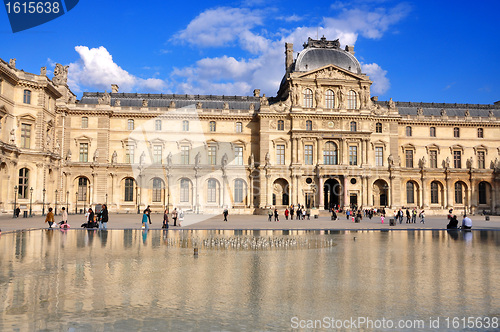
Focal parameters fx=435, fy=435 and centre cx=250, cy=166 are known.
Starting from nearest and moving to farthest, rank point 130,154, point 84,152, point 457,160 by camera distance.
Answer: point 84,152 → point 130,154 → point 457,160

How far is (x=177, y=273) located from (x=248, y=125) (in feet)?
178

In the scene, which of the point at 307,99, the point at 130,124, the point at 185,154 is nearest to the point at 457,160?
the point at 307,99

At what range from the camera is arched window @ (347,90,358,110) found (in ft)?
209

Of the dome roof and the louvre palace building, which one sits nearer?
the louvre palace building

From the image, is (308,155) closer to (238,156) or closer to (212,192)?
(238,156)

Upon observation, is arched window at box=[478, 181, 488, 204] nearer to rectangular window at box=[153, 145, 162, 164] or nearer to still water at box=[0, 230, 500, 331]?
rectangular window at box=[153, 145, 162, 164]

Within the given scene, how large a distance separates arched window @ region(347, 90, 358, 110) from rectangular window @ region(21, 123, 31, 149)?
139 ft

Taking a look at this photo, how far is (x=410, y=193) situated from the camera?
67.8 metres

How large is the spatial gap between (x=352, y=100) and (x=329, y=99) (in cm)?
343

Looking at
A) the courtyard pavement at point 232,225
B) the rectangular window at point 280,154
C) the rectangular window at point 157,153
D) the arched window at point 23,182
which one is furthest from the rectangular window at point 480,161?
the arched window at point 23,182

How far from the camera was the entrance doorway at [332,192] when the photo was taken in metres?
63.2

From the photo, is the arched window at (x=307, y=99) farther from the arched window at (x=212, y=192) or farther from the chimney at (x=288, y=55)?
the arched window at (x=212, y=192)

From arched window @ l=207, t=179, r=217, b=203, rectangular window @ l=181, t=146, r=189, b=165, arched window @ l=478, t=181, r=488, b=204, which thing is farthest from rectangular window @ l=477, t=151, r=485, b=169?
rectangular window @ l=181, t=146, r=189, b=165

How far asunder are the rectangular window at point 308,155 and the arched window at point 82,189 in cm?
3189
